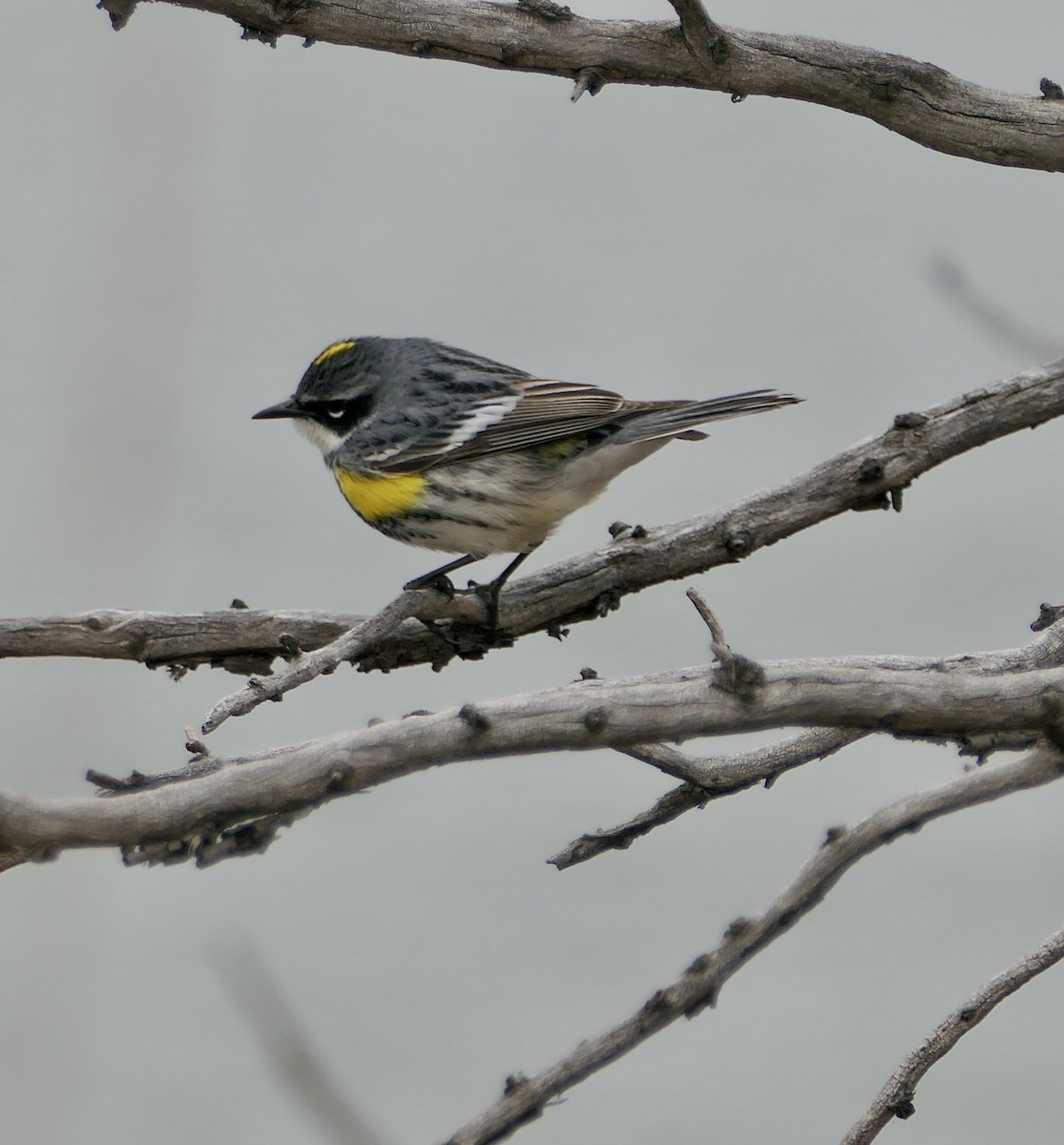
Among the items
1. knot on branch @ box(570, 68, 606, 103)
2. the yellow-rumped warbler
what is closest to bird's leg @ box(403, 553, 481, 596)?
the yellow-rumped warbler

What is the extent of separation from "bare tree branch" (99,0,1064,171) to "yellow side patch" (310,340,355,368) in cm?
126

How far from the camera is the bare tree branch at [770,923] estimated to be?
1.50 m

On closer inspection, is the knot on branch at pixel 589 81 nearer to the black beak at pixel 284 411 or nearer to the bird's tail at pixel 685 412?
the bird's tail at pixel 685 412

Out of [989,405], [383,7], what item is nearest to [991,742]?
[989,405]

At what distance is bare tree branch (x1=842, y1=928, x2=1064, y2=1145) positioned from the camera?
1.59 m

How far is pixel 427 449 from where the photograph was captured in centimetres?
302

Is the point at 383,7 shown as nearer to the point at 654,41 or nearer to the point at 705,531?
the point at 654,41

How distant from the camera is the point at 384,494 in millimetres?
2988

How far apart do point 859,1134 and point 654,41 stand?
142 centimetres

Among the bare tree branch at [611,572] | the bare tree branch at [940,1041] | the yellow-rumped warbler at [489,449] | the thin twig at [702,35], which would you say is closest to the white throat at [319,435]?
the yellow-rumped warbler at [489,449]

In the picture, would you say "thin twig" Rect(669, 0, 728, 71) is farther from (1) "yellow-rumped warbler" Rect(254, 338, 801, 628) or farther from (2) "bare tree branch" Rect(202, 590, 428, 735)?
(2) "bare tree branch" Rect(202, 590, 428, 735)

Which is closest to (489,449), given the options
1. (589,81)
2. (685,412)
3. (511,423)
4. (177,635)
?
(511,423)

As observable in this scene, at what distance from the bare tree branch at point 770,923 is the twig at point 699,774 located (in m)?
0.14

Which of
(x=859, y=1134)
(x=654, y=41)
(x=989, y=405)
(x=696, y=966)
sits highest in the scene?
(x=654, y=41)
